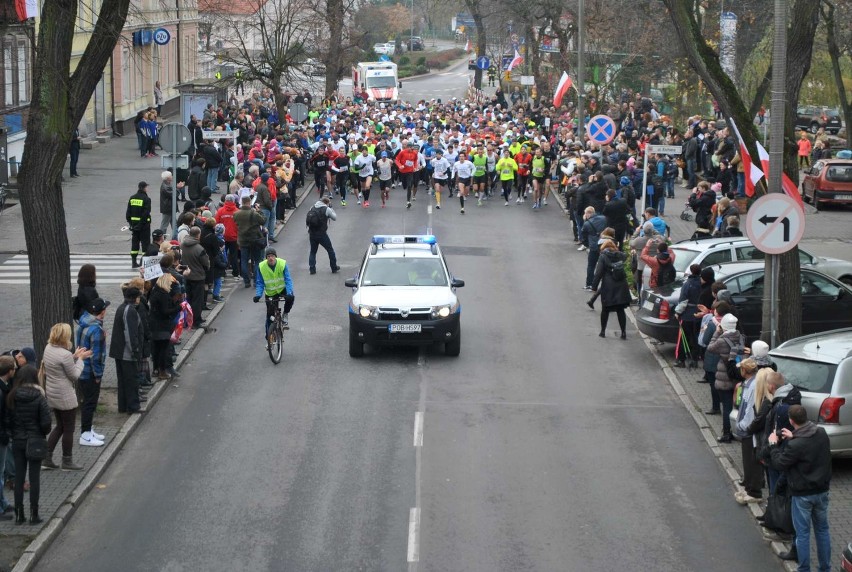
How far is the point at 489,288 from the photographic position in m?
24.1

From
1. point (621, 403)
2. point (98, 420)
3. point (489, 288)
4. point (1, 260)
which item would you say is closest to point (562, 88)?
point (489, 288)

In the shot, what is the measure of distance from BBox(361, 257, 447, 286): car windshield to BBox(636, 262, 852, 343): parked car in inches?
129

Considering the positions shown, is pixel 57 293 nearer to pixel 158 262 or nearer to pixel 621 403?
pixel 158 262

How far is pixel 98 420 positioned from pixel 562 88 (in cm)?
2628

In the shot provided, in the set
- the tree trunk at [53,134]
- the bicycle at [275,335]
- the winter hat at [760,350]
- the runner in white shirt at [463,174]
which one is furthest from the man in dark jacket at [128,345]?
the runner in white shirt at [463,174]

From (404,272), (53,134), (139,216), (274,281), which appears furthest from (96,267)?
(53,134)

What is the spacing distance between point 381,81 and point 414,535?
226ft

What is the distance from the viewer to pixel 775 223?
46.4 ft

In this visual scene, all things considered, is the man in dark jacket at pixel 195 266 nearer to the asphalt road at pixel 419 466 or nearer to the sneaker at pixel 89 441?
the asphalt road at pixel 419 466

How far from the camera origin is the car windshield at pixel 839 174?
35062 mm

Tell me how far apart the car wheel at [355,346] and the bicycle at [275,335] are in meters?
1.03

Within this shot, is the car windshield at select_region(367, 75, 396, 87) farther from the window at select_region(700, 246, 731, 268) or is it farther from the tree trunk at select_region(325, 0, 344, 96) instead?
the window at select_region(700, 246, 731, 268)

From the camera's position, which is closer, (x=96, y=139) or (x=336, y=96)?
(x=96, y=139)

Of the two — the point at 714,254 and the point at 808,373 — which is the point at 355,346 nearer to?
the point at 714,254
